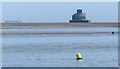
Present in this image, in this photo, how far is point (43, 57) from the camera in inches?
1148

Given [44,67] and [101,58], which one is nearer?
[44,67]

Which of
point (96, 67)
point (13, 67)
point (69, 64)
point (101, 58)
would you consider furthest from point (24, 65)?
point (101, 58)

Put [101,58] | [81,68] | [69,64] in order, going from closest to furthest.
A: [81,68], [69,64], [101,58]

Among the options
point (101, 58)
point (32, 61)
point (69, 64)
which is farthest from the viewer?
point (101, 58)

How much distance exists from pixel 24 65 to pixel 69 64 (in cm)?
267

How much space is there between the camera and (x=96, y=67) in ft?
76.4

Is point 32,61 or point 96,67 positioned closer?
point 96,67

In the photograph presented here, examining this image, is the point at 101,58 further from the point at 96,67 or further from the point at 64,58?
the point at 96,67

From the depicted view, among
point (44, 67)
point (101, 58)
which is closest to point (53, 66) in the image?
point (44, 67)

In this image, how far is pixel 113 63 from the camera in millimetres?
25281

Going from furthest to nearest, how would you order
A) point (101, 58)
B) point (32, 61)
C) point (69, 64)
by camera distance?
point (101, 58)
point (32, 61)
point (69, 64)

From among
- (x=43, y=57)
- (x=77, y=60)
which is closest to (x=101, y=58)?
(x=77, y=60)

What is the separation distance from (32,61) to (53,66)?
3.19 m

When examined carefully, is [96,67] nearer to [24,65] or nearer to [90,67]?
[90,67]
